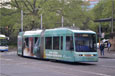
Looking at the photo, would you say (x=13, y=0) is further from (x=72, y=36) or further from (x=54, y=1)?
(x=72, y=36)

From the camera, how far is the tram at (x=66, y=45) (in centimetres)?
2125

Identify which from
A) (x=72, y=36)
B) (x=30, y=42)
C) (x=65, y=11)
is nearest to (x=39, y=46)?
(x=30, y=42)

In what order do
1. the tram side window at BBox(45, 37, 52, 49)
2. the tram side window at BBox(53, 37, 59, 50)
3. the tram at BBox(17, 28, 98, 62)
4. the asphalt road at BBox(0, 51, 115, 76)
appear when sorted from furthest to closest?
the tram side window at BBox(45, 37, 52, 49), the tram side window at BBox(53, 37, 59, 50), the tram at BBox(17, 28, 98, 62), the asphalt road at BBox(0, 51, 115, 76)

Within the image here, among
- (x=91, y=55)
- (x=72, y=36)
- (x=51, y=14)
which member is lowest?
(x=91, y=55)

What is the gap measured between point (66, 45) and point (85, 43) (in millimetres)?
1651

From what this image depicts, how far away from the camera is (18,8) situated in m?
48.7

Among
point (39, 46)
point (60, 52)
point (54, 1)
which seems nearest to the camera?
point (60, 52)

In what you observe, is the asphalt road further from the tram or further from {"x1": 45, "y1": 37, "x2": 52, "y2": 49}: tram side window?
{"x1": 45, "y1": 37, "x2": 52, "y2": 49}: tram side window

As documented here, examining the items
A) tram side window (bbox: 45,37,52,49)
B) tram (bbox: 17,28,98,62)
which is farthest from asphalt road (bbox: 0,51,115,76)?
tram side window (bbox: 45,37,52,49)

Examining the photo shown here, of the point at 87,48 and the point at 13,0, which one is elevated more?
the point at 13,0

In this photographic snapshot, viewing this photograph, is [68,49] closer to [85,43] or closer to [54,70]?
[85,43]

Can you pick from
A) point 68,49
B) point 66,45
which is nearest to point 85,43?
point 68,49

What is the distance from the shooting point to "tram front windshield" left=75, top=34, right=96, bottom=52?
21.3 metres

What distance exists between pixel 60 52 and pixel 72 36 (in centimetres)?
213
